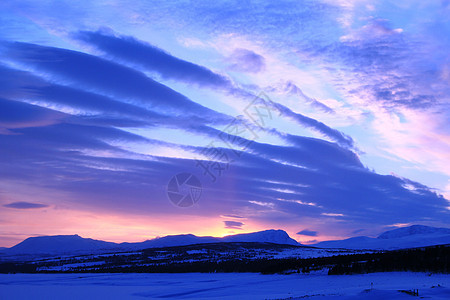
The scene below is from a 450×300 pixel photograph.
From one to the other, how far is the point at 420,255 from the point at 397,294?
27.6m

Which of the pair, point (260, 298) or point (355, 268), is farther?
point (355, 268)

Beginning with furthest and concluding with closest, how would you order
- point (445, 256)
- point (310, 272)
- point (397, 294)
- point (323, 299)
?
point (310, 272) → point (445, 256) → point (323, 299) → point (397, 294)

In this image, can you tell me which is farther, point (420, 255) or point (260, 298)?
point (420, 255)

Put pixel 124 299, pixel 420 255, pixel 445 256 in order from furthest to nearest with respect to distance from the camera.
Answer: pixel 420 255 < pixel 445 256 < pixel 124 299

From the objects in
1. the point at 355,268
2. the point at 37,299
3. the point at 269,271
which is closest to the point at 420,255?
the point at 355,268

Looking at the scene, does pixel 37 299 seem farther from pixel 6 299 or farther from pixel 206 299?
pixel 206 299

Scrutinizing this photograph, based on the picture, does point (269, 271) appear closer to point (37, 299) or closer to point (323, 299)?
point (37, 299)

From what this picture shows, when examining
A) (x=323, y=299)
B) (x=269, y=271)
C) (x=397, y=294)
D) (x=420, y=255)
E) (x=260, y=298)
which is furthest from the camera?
(x=269, y=271)

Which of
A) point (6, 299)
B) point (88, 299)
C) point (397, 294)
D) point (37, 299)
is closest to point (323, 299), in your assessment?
point (397, 294)

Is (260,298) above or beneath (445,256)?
beneath

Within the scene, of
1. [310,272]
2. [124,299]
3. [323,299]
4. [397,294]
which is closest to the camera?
[397,294]

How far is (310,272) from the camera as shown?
4581cm

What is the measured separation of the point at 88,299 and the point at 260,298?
1269 cm

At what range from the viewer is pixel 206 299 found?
2656cm
